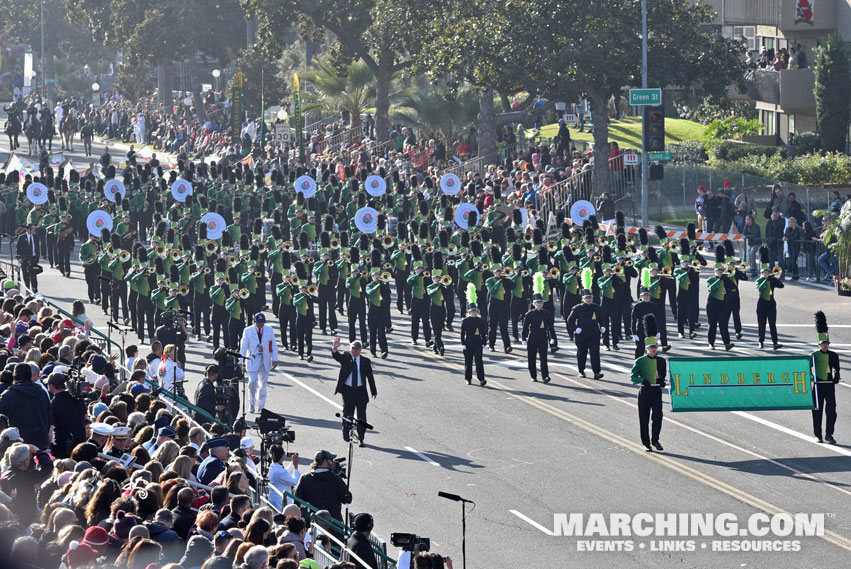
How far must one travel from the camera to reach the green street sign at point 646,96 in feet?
124

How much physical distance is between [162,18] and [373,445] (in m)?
48.2

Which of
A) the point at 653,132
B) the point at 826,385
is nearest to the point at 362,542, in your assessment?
the point at 826,385

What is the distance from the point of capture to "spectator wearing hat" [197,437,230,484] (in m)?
15.4

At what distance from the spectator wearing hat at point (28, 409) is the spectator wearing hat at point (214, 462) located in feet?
5.81

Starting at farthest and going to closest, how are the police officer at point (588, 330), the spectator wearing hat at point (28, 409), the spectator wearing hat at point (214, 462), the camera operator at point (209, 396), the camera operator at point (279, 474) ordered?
the police officer at point (588, 330), the camera operator at point (209, 396), the camera operator at point (279, 474), the spectator wearing hat at point (28, 409), the spectator wearing hat at point (214, 462)

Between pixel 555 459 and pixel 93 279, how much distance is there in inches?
643

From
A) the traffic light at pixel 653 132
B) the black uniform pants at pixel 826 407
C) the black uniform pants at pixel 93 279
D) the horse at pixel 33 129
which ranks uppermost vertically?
the horse at pixel 33 129

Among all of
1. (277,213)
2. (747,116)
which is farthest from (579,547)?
(747,116)

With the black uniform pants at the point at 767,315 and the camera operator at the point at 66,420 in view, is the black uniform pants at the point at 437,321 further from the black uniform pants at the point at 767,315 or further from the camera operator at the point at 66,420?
the camera operator at the point at 66,420

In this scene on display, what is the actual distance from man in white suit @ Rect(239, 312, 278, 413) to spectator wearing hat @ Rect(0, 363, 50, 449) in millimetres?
8417

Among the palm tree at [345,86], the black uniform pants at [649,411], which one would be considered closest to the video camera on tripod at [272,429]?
the black uniform pants at [649,411]

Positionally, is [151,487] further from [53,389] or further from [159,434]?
[53,389]

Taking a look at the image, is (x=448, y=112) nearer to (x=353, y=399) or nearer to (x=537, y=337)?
(x=537, y=337)

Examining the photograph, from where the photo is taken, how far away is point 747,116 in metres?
54.6
